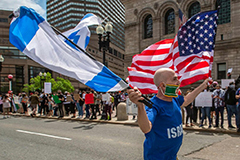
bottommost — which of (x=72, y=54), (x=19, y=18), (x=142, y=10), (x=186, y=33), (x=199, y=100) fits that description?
(x=199, y=100)

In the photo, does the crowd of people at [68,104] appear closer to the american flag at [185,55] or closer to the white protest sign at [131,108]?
the white protest sign at [131,108]

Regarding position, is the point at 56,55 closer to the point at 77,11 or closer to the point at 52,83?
the point at 52,83

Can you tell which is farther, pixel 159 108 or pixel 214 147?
pixel 214 147

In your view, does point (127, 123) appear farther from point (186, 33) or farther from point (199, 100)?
point (186, 33)

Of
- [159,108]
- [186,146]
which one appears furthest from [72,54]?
[186,146]

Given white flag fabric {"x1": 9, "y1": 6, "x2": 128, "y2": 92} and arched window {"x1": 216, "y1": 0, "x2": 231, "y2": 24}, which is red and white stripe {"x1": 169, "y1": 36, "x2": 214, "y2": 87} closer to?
white flag fabric {"x1": 9, "y1": 6, "x2": 128, "y2": 92}

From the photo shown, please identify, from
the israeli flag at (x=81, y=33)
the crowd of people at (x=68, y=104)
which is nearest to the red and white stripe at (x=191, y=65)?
the israeli flag at (x=81, y=33)

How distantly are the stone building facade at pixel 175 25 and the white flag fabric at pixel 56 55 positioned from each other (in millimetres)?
27124

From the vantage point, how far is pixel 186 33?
Result: 6113mm

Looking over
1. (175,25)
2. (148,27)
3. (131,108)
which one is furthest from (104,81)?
(148,27)

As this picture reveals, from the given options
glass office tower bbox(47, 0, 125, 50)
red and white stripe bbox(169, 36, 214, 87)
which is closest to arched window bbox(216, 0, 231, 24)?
red and white stripe bbox(169, 36, 214, 87)

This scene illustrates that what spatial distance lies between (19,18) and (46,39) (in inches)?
22.2

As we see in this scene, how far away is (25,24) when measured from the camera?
2.98 m

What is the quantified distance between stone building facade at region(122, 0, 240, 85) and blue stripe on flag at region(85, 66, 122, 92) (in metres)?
27.1
